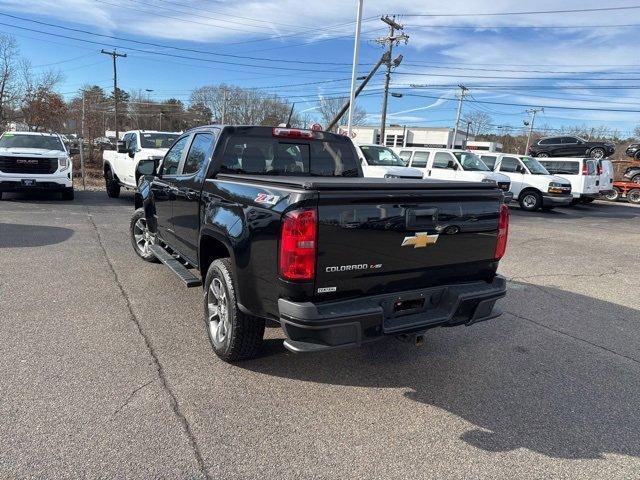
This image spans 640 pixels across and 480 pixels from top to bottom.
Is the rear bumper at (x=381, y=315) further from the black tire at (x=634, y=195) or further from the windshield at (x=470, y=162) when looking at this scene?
the black tire at (x=634, y=195)

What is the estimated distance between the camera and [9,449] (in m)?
2.60

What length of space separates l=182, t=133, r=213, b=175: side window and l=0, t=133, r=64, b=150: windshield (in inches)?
421

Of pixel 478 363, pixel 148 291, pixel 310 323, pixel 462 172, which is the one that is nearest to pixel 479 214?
pixel 478 363

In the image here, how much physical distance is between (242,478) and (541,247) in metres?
9.04

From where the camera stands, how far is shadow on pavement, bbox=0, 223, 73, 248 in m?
7.64

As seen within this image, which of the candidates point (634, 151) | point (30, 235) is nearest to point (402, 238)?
point (30, 235)

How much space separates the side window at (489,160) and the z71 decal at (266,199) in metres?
16.9

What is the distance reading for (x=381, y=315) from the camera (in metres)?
3.03

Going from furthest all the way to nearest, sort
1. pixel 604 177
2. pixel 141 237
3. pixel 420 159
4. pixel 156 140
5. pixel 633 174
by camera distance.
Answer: pixel 633 174 → pixel 604 177 → pixel 420 159 → pixel 156 140 → pixel 141 237

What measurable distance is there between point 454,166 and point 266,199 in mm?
15087

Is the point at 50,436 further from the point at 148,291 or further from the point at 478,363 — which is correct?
the point at 478,363

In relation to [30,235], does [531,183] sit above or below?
above

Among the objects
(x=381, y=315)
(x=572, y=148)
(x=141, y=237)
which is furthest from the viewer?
(x=572, y=148)

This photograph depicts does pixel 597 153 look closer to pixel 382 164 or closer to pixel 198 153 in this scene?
pixel 382 164
